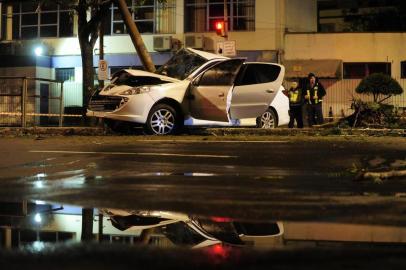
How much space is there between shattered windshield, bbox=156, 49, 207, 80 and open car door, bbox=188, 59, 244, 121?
42cm

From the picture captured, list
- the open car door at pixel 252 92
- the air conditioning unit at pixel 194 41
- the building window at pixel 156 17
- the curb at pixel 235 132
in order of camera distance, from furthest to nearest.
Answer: the building window at pixel 156 17 → the air conditioning unit at pixel 194 41 → the open car door at pixel 252 92 → the curb at pixel 235 132

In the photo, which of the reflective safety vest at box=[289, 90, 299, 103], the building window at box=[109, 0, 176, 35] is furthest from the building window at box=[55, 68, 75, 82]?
the reflective safety vest at box=[289, 90, 299, 103]

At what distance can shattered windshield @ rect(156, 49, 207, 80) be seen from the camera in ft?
48.3

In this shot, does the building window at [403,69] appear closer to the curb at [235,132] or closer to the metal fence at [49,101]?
the metal fence at [49,101]

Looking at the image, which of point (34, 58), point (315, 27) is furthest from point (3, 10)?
point (315, 27)

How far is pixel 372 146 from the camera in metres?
11.6

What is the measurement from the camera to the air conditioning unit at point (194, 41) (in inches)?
1154

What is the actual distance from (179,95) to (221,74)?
111 cm

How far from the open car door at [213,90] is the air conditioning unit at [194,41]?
14950mm

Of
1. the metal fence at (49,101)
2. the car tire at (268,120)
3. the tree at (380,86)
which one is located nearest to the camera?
the car tire at (268,120)

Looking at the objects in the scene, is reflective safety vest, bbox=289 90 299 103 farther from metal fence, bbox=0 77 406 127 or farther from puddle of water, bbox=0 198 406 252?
puddle of water, bbox=0 198 406 252

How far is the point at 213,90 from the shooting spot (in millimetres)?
14242

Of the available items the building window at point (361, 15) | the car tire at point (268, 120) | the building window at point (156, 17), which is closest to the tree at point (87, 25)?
the car tire at point (268, 120)

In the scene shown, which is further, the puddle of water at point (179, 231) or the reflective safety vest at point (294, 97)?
the reflective safety vest at point (294, 97)
